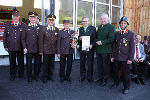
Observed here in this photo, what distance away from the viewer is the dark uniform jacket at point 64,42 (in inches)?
187

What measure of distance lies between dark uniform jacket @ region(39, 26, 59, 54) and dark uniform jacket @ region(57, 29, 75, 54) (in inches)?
6.6

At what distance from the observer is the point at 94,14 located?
951cm

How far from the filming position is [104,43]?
443 centimetres

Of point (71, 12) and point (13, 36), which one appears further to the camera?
point (71, 12)

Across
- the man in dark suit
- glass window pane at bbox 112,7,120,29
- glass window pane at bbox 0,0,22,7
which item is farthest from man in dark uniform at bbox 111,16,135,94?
glass window pane at bbox 112,7,120,29

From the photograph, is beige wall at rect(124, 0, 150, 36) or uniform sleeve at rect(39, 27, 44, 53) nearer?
uniform sleeve at rect(39, 27, 44, 53)

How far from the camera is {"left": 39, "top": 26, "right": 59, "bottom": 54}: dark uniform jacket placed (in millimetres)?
4699

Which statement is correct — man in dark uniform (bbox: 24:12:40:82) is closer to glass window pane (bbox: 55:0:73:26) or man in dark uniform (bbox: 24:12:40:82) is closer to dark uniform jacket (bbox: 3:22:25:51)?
dark uniform jacket (bbox: 3:22:25:51)

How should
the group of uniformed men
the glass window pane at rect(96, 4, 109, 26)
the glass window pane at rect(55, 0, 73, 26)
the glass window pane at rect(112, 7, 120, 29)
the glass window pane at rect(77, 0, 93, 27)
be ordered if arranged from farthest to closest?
1. the glass window pane at rect(112, 7, 120, 29)
2. the glass window pane at rect(96, 4, 109, 26)
3. the glass window pane at rect(77, 0, 93, 27)
4. the glass window pane at rect(55, 0, 73, 26)
5. the group of uniformed men

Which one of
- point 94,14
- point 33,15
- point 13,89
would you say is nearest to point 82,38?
point 33,15

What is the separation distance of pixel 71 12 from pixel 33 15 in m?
4.11

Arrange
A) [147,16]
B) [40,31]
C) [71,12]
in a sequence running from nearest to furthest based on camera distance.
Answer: [40,31], [71,12], [147,16]

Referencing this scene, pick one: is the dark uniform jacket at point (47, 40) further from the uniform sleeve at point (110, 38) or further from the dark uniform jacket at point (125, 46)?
the dark uniform jacket at point (125, 46)

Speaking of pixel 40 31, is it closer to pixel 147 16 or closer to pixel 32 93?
pixel 32 93
